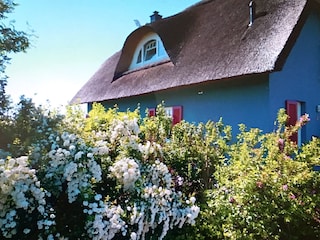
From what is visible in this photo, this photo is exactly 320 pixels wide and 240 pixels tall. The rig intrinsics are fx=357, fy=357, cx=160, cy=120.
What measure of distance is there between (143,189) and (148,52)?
1145 cm

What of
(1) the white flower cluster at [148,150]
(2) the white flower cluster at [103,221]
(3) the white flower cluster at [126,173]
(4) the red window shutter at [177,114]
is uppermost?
(4) the red window shutter at [177,114]

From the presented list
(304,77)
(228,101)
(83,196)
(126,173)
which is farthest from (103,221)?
(304,77)

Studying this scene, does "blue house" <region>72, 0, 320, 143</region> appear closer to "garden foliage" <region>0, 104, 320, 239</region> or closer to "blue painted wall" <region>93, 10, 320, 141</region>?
"blue painted wall" <region>93, 10, 320, 141</region>

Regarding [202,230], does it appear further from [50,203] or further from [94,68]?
[94,68]

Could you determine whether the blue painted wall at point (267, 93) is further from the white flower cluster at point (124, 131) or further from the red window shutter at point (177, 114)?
the white flower cluster at point (124, 131)

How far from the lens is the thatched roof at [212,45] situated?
8508 mm

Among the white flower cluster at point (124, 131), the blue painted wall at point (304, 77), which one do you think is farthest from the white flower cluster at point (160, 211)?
the blue painted wall at point (304, 77)

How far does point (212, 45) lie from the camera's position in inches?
411

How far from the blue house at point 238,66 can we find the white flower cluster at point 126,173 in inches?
211

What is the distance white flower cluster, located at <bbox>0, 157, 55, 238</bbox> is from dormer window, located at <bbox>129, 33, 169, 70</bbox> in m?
10.4

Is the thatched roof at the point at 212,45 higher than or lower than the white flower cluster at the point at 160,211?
higher

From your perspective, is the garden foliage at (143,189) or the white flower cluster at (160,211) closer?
the garden foliage at (143,189)

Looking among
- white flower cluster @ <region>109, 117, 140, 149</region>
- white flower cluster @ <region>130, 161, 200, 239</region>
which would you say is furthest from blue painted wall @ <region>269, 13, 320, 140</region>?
white flower cluster @ <region>130, 161, 200, 239</region>

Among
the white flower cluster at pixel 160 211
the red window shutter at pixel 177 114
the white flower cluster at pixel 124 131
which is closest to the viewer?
the white flower cluster at pixel 160 211
